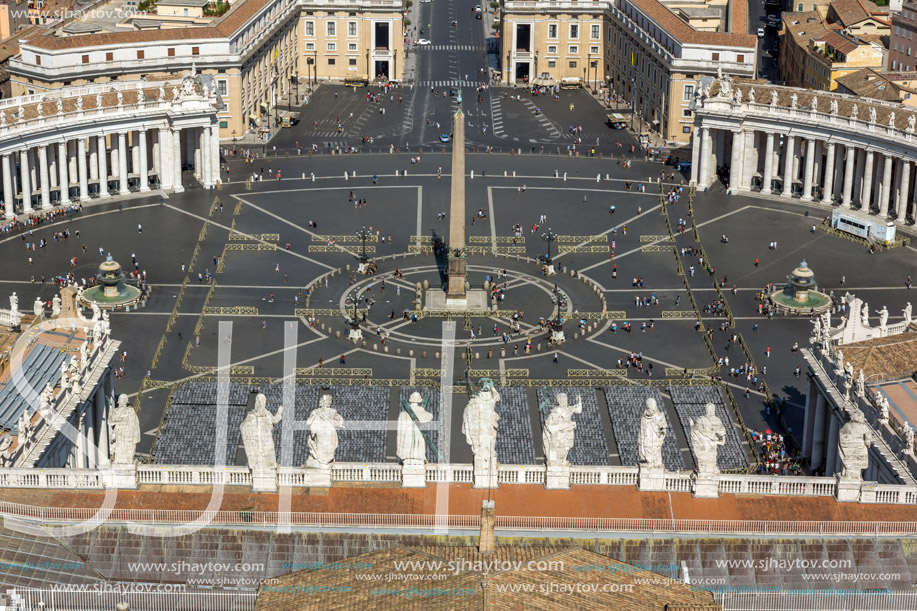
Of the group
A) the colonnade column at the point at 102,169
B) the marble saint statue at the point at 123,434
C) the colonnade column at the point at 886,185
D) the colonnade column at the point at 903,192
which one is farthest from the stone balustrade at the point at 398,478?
the colonnade column at the point at 102,169

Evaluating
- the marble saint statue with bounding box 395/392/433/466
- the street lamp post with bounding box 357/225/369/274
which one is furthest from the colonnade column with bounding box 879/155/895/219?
the marble saint statue with bounding box 395/392/433/466

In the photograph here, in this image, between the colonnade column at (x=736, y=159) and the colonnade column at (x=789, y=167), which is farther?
the colonnade column at (x=736, y=159)

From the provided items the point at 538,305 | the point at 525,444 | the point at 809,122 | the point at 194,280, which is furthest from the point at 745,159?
the point at 525,444

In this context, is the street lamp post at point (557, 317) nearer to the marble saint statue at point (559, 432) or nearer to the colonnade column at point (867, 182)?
the colonnade column at point (867, 182)

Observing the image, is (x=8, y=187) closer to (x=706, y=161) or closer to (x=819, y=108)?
(x=706, y=161)

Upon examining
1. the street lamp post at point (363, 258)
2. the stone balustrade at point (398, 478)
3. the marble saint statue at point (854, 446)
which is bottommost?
the street lamp post at point (363, 258)

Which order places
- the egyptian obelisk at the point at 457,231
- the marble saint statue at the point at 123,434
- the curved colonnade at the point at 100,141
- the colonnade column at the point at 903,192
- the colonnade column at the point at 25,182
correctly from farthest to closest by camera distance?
the curved colonnade at the point at 100,141
the colonnade column at the point at 903,192
the colonnade column at the point at 25,182
the egyptian obelisk at the point at 457,231
the marble saint statue at the point at 123,434
